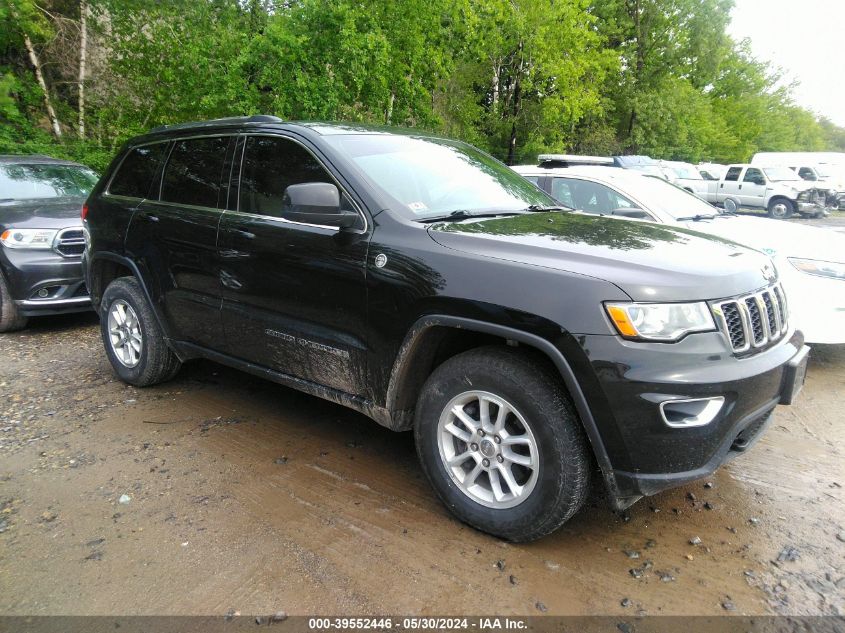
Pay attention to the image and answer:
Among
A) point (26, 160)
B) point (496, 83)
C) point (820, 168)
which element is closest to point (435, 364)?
point (26, 160)

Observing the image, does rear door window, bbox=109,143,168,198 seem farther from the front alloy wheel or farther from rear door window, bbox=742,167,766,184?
rear door window, bbox=742,167,766,184

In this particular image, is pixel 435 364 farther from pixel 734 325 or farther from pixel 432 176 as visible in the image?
pixel 734 325

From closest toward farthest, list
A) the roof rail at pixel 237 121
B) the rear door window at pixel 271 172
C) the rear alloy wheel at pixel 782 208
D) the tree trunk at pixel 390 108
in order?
the rear door window at pixel 271 172, the roof rail at pixel 237 121, the tree trunk at pixel 390 108, the rear alloy wheel at pixel 782 208

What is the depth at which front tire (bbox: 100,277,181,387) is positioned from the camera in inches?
178

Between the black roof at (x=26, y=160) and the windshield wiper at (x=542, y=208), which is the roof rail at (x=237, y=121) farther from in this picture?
the black roof at (x=26, y=160)

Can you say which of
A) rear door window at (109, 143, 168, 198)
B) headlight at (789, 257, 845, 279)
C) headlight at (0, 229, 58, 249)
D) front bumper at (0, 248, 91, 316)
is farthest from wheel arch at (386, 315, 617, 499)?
headlight at (0, 229, 58, 249)

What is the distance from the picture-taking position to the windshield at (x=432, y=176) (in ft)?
10.9

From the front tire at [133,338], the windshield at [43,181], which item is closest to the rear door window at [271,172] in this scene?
the front tire at [133,338]

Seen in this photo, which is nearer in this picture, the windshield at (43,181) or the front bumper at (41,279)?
the front bumper at (41,279)

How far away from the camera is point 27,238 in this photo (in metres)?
6.15

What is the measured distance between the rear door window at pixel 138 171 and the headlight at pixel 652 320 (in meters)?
3.53

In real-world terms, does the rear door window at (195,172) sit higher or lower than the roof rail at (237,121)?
lower

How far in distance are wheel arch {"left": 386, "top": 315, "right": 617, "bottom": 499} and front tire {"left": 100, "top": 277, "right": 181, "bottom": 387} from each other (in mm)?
2266

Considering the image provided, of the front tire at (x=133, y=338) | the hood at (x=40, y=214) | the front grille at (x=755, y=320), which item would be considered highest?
the front grille at (x=755, y=320)
